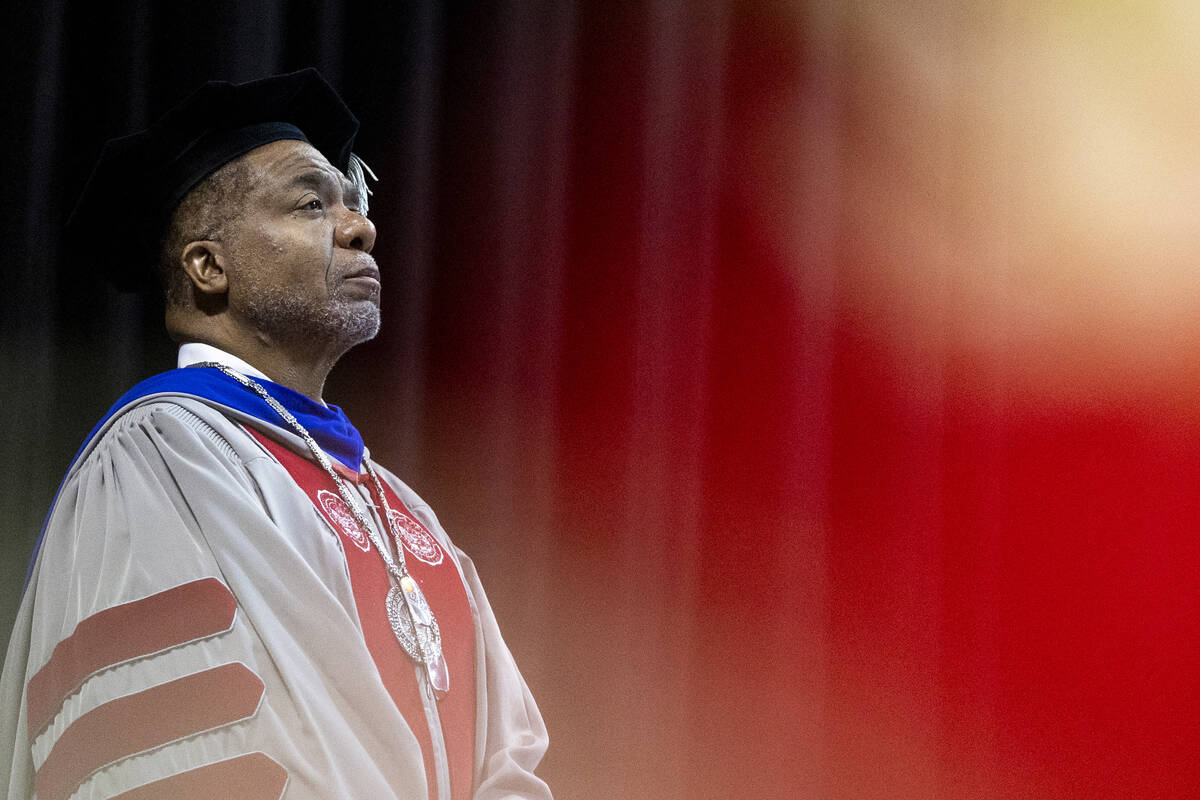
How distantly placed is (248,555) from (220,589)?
5cm

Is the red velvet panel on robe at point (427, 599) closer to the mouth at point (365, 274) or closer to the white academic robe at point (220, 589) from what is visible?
the white academic robe at point (220, 589)

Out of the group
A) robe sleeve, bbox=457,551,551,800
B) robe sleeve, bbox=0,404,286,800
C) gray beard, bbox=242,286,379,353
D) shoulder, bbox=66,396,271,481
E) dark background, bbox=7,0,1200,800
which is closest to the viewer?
robe sleeve, bbox=0,404,286,800

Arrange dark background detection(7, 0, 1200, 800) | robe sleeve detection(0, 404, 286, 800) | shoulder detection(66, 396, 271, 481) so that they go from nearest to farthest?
robe sleeve detection(0, 404, 286, 800) < shoulder detection(66, 396, 271, 481) < dark background detection(7, 0, 1200, 800)

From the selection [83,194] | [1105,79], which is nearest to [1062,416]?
[1105,79]

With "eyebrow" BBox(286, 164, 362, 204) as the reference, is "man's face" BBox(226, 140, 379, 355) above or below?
below

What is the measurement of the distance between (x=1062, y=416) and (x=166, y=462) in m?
1.66

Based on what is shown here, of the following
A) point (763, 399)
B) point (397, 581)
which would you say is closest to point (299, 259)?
point (397, 581)

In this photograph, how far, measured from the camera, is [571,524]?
87.6 inches

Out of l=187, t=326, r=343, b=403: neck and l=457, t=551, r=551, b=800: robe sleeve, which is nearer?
l=457, t=551, r=551, b=800: robe sleeve

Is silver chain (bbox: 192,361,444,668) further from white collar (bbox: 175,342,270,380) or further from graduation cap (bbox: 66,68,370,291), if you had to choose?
graduation cap (bbox: 66,68,370,291)

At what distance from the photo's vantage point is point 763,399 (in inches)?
92.5

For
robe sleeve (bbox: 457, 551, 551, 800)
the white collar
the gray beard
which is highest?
the gray beard

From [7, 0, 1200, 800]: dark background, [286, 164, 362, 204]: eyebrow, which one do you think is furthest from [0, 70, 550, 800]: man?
[7, 0, 1200, 800]: dark background

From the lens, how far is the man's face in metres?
1.70
